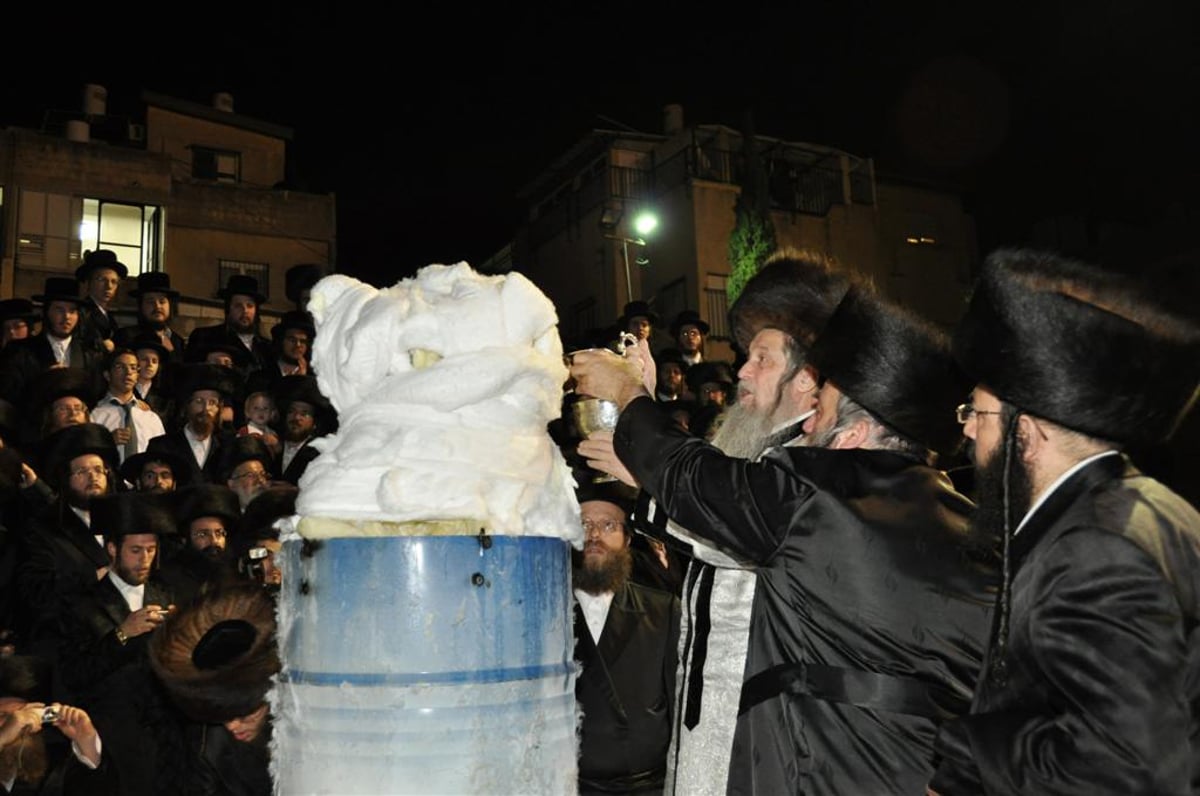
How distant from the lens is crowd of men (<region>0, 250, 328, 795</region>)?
443cm

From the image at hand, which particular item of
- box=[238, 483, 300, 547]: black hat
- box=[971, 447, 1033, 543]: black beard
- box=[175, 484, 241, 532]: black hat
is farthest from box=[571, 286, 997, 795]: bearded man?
box=[175, 484, 241, 532]: black hat

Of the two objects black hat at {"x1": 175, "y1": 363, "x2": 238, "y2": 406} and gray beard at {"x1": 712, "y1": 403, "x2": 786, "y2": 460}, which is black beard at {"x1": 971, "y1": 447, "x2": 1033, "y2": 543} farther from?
black hat at {"x1": 175, "y1": 363, "x2": 238, "y2": 406}

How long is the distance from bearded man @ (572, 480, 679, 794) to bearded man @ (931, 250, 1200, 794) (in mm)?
2256

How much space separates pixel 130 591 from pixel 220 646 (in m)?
3.16

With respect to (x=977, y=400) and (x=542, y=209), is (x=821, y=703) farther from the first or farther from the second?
(x=542, y=209)

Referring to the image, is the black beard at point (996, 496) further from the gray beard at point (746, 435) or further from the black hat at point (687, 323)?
the black hat at point (687, 323)

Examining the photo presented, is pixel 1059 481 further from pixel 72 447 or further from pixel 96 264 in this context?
pixel 96 264

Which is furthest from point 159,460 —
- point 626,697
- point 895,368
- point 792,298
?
point 895,368

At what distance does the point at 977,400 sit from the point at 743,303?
114 cm

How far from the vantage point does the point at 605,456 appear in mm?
3146

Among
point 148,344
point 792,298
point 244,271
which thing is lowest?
point 792,298

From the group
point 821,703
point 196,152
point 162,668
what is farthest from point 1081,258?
point 196,152

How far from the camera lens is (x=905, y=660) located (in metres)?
2.79

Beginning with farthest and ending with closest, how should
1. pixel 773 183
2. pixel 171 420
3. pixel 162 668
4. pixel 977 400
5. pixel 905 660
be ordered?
pixel 773 183, pixel 171 420, pixel 162 668, pixel 905 660, pixel 977 400
